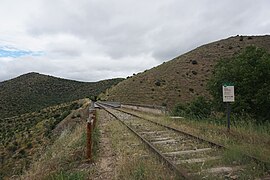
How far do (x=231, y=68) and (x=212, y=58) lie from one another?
53484mm

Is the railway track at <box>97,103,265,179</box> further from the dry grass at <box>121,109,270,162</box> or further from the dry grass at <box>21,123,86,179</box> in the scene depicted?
the dry grass at <box>21,123,86,179</box>

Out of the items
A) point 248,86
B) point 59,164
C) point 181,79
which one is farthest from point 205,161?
point 181,79

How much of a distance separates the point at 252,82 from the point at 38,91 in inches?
4161

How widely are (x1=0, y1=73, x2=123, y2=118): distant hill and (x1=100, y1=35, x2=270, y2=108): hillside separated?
32.0 meters

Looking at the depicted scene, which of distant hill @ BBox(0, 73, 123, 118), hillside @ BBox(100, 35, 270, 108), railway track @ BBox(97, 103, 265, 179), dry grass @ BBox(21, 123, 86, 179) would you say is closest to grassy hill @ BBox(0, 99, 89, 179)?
dry grass @ BBox(21, 123, 86, 179)

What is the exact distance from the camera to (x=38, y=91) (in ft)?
392

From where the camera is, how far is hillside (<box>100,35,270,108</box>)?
60.2 meters

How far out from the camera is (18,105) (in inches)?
3629

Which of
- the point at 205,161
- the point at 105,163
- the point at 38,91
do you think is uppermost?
the point at 38,91

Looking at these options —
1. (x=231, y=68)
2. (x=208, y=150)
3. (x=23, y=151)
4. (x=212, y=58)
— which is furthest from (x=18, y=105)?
(x=208, y=150)

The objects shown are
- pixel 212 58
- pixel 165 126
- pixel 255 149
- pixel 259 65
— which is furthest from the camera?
pixel 212 58

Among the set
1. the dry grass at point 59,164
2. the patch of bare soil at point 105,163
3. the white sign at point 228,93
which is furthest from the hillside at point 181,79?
the dry grass at point 59,164

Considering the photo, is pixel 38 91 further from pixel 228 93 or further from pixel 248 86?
pixel 228 93

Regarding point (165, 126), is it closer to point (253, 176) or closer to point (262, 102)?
point (253, 176)
